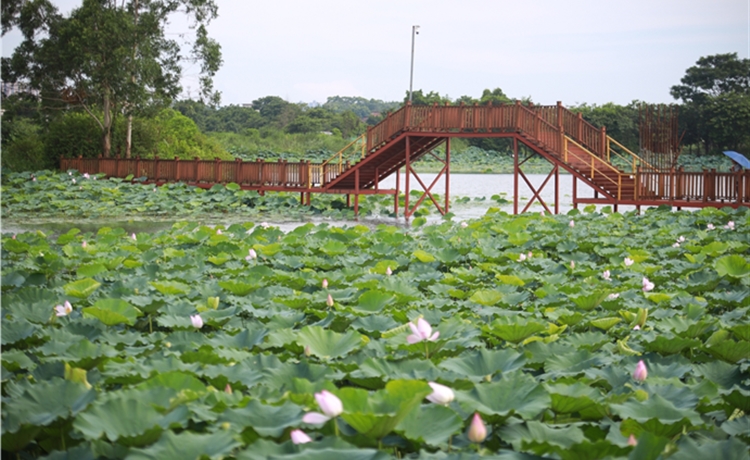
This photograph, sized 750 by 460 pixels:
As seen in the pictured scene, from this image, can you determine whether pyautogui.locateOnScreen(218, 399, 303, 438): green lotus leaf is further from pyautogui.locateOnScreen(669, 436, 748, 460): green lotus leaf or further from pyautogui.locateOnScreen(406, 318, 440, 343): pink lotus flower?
pyautogui.locateOnScreen(669, 436, 748, 460): green lotus leaf

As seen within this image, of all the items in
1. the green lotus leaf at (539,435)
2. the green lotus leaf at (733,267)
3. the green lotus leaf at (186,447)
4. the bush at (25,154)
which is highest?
the bush at (25,154)

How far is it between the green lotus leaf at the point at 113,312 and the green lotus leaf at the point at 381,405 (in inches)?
77.0

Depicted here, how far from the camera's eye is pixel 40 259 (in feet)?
20.8

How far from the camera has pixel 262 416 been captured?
2.32m

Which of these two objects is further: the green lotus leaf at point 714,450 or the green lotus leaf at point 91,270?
the green lotus leaf at point 91,270

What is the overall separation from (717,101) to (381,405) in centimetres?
4823

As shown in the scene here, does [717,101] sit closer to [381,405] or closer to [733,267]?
[733,267]

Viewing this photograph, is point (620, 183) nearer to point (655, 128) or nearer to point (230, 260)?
point (655, 128)

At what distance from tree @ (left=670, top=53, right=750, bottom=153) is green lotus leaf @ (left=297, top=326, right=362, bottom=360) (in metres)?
45.4

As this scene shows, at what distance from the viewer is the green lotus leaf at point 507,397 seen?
96.6 inches

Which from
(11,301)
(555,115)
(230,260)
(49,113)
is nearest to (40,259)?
(230,260)

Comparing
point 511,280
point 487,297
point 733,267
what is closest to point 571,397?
point 487,297

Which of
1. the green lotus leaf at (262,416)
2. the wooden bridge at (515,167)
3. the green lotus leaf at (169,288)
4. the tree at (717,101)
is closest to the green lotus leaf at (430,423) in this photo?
the green lotus leaf at (262,416)

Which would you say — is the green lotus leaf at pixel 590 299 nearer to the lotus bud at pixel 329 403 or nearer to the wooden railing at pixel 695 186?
the lotus bud at pixel 329 403
